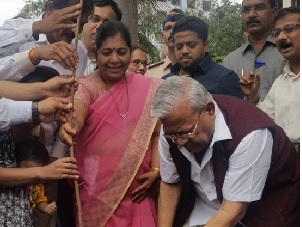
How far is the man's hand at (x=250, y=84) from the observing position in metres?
3.27

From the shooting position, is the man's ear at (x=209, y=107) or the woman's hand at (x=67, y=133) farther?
the woman's hand at (x=67, y=133)

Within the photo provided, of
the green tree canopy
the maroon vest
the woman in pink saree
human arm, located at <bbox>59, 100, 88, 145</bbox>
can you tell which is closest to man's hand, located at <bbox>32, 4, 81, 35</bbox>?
the woman in pink saree

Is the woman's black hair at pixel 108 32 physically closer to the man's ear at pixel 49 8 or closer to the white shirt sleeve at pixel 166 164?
the man's ear at pixel 49 8

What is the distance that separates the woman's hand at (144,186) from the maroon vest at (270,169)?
316mm

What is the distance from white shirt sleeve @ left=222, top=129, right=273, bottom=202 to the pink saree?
68cm

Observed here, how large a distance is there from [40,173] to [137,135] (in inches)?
22.8

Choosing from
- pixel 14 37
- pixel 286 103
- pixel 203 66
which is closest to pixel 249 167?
pixel 286 103

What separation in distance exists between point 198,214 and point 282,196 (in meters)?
0.44

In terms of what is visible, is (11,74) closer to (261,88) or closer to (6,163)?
(6,163)

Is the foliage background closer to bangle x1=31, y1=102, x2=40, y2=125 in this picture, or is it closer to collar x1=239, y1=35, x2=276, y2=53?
collar x1=239, y1=35, x2=276, y2=53

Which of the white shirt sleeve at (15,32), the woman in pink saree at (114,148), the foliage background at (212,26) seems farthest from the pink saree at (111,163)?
the foliage background at (212,26)

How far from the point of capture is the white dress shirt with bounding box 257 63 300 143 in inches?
122

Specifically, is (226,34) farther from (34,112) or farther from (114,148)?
(34,112)

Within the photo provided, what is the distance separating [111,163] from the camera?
3043mm
